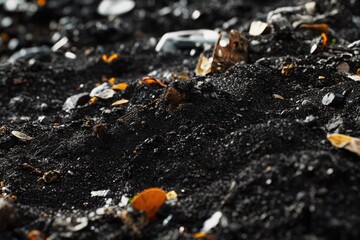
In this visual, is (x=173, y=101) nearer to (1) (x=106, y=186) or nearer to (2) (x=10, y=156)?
(1) (x=106, y=186)

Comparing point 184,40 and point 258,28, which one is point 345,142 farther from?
point 184,40

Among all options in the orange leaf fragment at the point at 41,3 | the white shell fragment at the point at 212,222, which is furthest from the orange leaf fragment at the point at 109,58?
the orange leaf fragment at the point at 41,3

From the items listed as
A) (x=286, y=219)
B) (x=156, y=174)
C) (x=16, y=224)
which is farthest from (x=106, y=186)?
(x=286, y=219)

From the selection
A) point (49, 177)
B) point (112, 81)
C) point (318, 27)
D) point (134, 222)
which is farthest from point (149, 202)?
point (318, 27)

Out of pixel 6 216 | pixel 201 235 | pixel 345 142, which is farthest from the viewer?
pixel 345 142

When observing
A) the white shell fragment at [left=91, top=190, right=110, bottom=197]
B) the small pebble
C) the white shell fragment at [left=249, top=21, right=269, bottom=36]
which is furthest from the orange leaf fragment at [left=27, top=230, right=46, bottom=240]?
the white shell fragment at [left=249, top=21, right=269, bottom=36]
